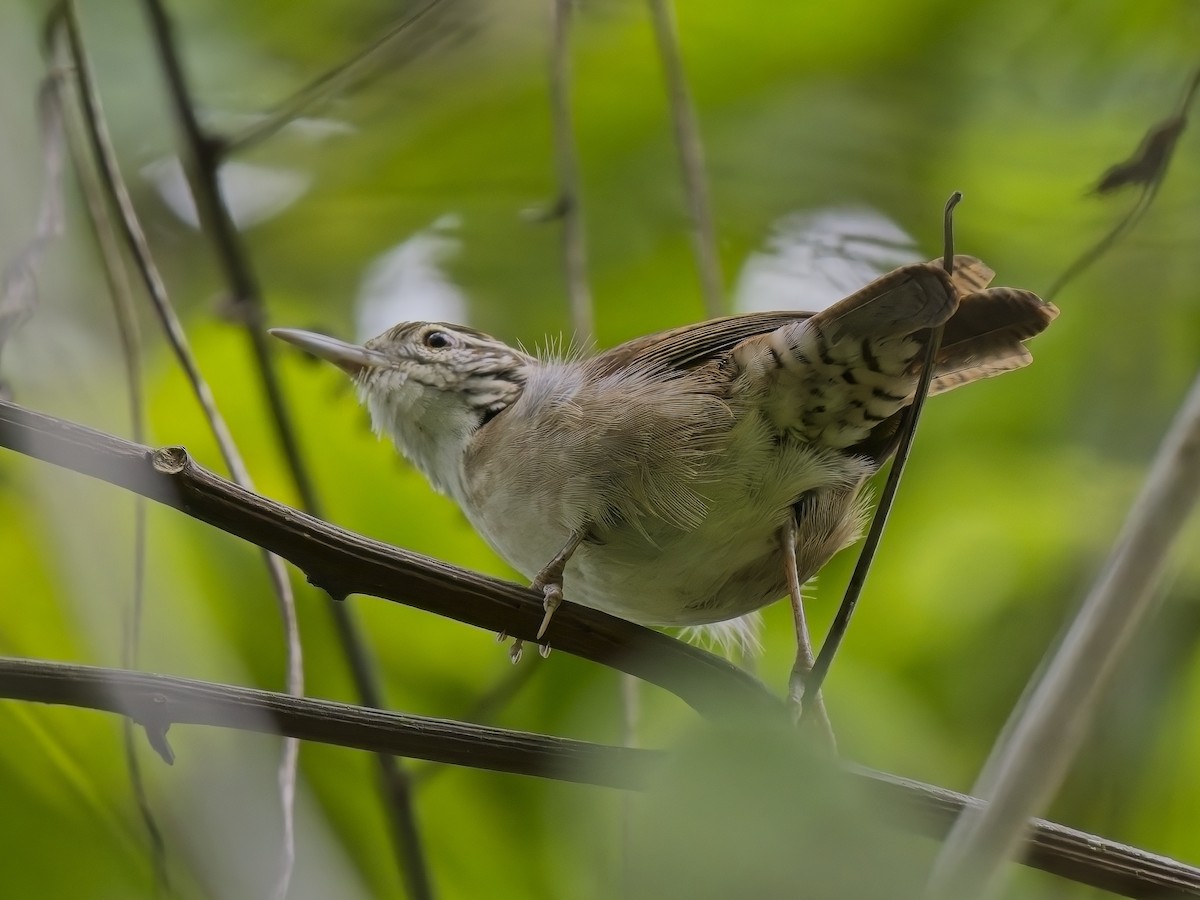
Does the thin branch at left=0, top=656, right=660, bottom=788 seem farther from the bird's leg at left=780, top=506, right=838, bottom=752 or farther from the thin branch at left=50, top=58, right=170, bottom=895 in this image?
the bird's leg at left=780, top=506, right=838, bottom=752

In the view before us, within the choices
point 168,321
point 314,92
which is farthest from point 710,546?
point 314,92

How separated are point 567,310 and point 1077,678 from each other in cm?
244

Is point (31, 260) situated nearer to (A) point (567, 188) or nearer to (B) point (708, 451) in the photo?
(A) point (567, 188)

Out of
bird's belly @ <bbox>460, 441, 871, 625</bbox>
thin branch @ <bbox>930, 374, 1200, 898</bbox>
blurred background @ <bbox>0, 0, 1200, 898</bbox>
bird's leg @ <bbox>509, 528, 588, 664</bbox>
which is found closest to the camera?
thin branch @ <bbox>930, 374, 1200, 898</bbox>

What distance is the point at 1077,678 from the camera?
82 centimetres

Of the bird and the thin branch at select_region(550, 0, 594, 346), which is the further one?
the thin branch at select_region(550, 0, 594, 346)

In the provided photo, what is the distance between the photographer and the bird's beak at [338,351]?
8.04 feet

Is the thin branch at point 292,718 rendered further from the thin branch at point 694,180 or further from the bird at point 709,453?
the thin branch at point 694,180

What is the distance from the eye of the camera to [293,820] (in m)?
1.41

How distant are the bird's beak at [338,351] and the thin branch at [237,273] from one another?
7cm

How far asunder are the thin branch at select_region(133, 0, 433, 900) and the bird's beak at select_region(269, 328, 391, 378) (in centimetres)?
7

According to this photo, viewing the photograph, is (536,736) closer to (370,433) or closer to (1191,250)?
(370,433)

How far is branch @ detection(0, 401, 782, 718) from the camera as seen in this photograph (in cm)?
137

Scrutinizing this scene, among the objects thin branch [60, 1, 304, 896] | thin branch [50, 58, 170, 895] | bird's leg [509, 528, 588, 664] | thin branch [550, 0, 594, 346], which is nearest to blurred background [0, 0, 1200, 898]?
thin branch [50, 58, 170, 895]
